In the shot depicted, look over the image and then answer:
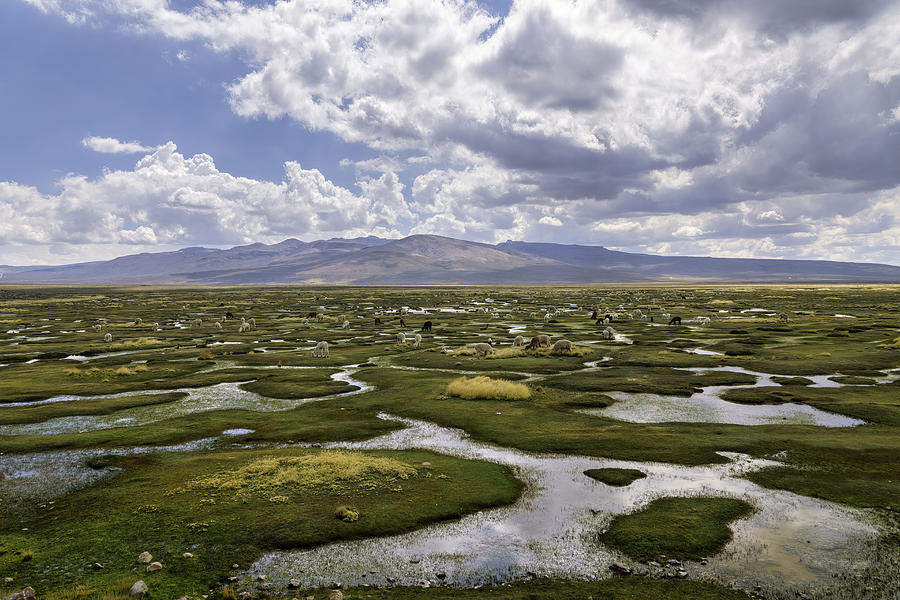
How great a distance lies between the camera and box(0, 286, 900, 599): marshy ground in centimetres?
1368

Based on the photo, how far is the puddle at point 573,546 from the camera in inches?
539

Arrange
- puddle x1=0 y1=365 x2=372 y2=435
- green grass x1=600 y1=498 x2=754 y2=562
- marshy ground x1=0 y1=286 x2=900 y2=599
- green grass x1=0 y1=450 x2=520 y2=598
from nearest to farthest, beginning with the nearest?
marshy ground x1=0 y1=286 x2=900 y2=599, green grass x1=0 y1=450 x2=520 y2=598, green grass x1=600 y1=498 x2=754 y2=562, puddle x1=0 y1=365 x2=372 y2=435

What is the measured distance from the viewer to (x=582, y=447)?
24.5 metres

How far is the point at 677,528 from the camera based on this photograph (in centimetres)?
1605

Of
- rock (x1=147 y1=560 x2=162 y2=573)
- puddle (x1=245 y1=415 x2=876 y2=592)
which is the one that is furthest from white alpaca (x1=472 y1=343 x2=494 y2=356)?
rock (x1=147 y1=560 x2=162 y2=573)

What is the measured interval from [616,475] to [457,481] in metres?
6.48

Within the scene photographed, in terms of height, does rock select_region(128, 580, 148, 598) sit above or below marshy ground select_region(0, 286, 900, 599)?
above

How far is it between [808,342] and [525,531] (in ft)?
187

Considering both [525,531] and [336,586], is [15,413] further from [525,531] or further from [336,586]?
[525,531]

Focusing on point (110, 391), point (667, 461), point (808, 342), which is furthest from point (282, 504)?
point (808, 342)

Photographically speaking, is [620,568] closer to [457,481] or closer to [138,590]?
[457,481]

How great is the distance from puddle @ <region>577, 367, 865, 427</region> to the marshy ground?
253 millimetres

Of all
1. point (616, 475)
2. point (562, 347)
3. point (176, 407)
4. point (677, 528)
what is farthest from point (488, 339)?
point (677, 528)

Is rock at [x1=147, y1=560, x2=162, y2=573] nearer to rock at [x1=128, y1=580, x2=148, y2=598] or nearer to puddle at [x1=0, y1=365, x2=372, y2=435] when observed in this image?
rock at [x1=128, y1=580, x2=148, y2=598]
